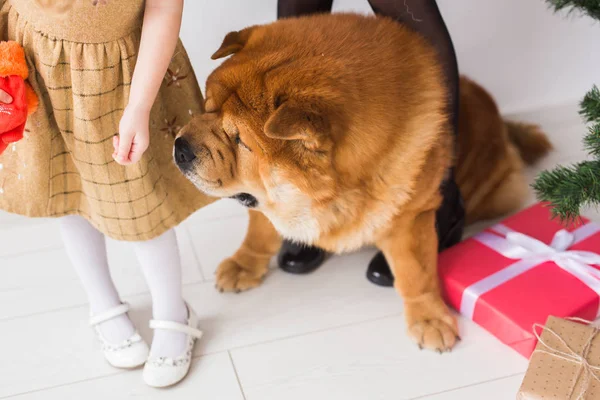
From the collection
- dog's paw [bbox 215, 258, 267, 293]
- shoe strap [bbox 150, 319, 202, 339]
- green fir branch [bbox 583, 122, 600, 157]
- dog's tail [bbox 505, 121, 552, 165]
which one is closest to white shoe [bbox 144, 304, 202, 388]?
shoe strap [bbox 150, 319, 202, 339]

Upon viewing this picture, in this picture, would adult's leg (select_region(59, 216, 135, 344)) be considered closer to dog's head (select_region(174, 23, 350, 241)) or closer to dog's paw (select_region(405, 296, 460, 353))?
dog's head (select_region(174, 23, 350, 241))

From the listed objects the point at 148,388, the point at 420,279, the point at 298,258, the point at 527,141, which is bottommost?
the point at 148,388

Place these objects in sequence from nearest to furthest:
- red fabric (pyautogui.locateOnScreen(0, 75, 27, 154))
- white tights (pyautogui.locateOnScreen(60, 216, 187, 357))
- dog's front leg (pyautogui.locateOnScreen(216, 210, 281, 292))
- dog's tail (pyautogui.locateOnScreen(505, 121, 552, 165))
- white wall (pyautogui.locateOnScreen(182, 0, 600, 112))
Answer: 1. red fabric (pyautogui.locateOnScreen(0, 75, 27, 154))
2. white tights (pyautogui.locateOnScreen(60, 216, 187, 357))
3. dog's front leg (pyautogui.locateOnScreen(216, 210, 281, 292))
4. white wall (pyautogui.locateOnScreen(182, 0, 600, 112))
5. dog's tail (pyautogui.locateOnScreen(505, 121, 552, 165))

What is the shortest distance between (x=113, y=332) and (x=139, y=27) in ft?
1.91

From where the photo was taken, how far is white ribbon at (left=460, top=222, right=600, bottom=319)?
124cm

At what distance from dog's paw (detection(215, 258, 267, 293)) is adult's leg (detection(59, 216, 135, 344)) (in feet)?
0.76

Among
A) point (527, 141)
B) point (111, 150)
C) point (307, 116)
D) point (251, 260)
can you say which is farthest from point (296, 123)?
point (527, 141)

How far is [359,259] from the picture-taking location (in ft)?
4.82

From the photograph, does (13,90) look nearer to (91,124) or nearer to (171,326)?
(91,124)

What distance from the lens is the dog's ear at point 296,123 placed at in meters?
0.87

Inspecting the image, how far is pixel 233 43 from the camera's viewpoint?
40.9 inches

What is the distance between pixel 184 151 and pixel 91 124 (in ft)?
0.47

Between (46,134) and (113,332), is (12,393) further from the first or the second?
(46,134)

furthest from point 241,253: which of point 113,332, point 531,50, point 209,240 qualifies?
point 531,50
